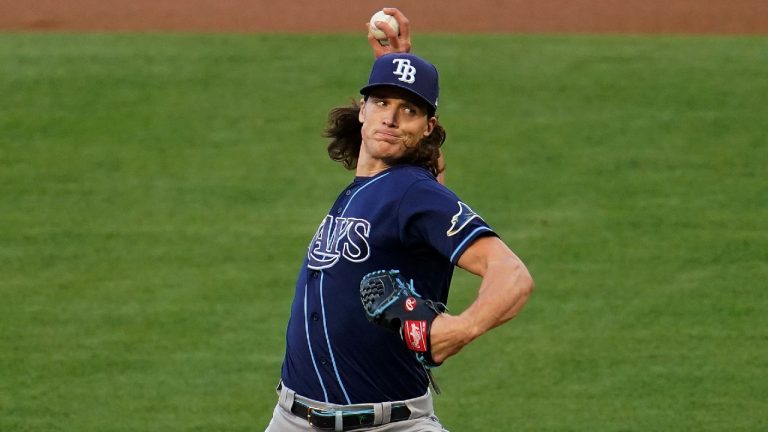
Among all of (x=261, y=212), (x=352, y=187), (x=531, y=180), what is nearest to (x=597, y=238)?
(x=531, y=180)

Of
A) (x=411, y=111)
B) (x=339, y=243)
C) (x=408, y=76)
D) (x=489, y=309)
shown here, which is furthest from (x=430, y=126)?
(x=489, y=309)

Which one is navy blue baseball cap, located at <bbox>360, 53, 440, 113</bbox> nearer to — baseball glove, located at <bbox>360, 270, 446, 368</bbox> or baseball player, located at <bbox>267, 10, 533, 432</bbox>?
baseball player, located at <bbox>267, 10, 533, 432</bbox>

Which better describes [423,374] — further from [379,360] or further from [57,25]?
[57,25]

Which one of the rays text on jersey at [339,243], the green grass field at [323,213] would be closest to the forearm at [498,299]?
the rays text on jersey at [339,243]

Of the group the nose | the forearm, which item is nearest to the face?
the nose

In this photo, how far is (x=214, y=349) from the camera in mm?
8734

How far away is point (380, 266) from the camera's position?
4375mm

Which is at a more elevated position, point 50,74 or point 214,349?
point 50,74

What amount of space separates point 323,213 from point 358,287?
6.85m

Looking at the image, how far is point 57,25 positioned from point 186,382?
900cm

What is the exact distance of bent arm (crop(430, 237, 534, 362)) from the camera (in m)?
3.80

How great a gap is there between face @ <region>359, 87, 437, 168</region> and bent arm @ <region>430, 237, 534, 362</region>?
774 millimetres

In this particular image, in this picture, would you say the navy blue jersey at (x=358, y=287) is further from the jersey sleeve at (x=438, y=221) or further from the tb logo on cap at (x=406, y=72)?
the tb logo on cap at (x=406, y=72)

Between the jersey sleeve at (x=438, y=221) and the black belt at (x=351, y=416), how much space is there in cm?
63
